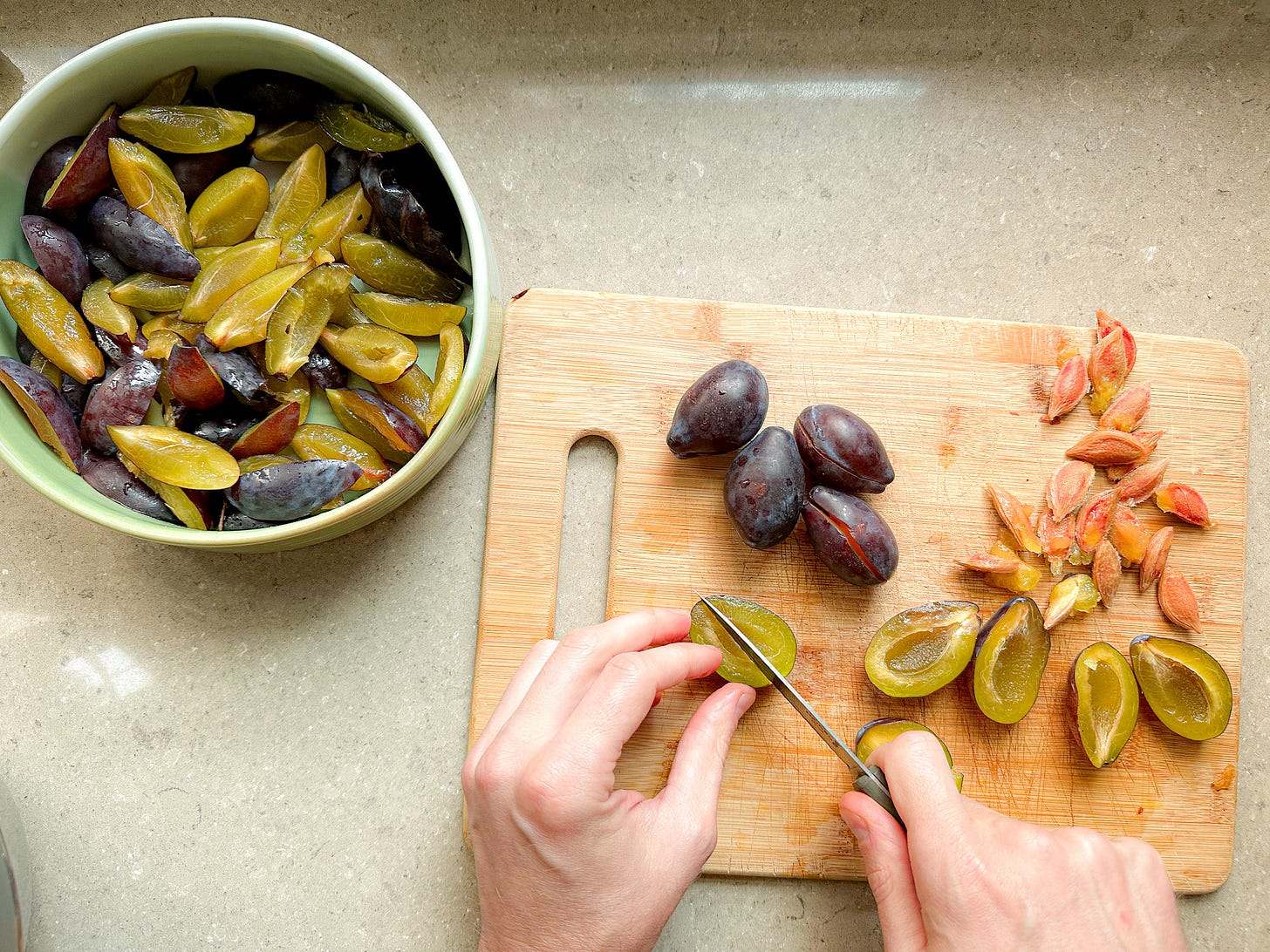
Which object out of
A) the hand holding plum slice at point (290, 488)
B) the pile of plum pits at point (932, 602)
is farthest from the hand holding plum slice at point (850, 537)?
the hand holding plum slice at point (290, 488)

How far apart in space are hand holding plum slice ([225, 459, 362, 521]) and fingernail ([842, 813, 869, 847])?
0.64 metres

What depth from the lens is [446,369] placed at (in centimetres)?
88

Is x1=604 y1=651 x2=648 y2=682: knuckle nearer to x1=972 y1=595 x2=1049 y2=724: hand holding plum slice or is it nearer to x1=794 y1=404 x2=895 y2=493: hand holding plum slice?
x1=794 y1=404 x2=895 y2=493: hand holding plum slice

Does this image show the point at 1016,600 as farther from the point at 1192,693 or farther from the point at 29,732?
the point at 29,732

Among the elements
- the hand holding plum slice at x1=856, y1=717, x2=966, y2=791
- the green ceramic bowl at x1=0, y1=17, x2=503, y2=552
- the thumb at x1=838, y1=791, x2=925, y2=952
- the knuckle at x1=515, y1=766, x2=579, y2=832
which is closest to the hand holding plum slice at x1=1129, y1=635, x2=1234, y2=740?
the hand holding plum slice at x1=856, y1=717, x2=966, y2=791

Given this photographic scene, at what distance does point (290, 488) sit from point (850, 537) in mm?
577

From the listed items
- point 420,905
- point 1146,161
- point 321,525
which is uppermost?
point 1146,161

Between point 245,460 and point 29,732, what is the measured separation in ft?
1.53

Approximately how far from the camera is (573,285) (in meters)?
1.06

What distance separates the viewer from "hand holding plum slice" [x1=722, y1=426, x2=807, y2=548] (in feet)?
2.91

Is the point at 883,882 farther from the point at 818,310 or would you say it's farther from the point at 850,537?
the point at 818,310

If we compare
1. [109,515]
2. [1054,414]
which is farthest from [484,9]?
[1054,414]

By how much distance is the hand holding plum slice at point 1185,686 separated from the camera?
3.20ft

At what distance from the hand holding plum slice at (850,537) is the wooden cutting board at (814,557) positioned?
6 centimetres
